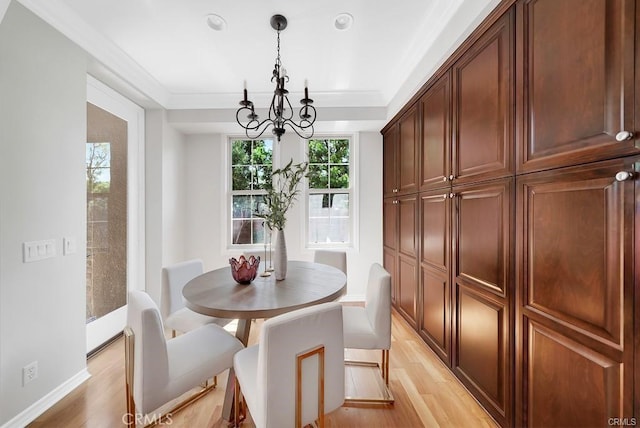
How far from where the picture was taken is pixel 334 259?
2699mm

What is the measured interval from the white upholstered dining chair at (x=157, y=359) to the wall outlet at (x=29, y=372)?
78 centimetres

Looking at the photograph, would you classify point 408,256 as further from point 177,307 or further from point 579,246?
point 177,307

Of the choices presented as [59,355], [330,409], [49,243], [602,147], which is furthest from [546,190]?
[59,355]

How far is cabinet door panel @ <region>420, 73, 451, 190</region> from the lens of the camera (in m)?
2.05

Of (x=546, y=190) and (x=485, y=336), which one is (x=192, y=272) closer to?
(x=485, y=336)

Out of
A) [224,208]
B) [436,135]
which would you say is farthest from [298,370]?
[224,208]

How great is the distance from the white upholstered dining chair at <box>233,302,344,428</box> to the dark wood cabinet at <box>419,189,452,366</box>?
4.14 ft

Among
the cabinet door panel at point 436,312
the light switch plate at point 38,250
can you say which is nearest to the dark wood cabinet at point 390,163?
the cabinet door panel at point 436,312

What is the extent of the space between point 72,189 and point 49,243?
401 mm

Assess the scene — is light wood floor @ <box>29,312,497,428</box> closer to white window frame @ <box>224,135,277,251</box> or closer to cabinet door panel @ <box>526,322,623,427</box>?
cabinet door panel @ <box>526,322,623,427</box>

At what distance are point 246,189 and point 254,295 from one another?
2.58 metres

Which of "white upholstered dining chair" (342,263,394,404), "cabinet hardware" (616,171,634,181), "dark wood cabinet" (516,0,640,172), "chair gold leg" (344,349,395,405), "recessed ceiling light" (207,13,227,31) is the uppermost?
"recessed ceiling light" (207,13,227,31)

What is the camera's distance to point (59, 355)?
183 centimetres

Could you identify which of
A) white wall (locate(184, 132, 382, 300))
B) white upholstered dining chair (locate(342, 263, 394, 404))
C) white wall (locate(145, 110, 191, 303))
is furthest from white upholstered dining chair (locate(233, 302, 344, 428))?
white wall (locate(184, 132, 382, 300))
